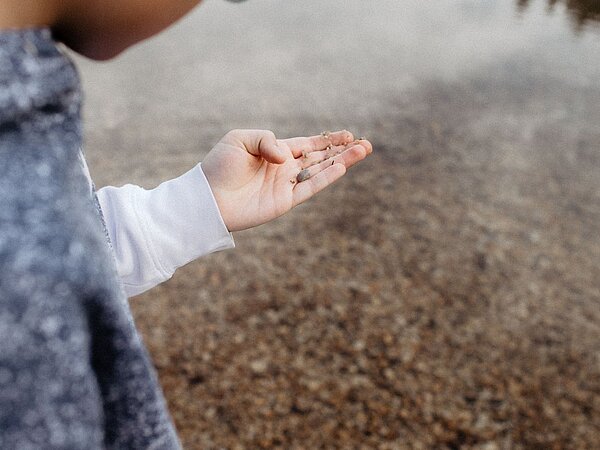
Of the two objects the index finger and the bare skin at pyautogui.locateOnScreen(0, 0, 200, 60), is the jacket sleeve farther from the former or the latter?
the bare skin at pyautogui.locateOnScreen(0, 0, 200, 60)

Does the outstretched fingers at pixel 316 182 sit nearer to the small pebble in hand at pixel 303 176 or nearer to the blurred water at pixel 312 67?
the small pebble in hand at pixel 303 176

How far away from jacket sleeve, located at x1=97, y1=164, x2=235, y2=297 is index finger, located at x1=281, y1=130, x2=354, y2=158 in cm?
39

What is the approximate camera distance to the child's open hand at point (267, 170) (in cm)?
149

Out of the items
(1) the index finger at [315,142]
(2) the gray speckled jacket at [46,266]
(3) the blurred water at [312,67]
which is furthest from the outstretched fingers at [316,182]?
(3) the blurred water at [312,67]

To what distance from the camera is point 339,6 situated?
A: 390 inches

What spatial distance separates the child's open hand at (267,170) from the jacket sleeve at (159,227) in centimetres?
6

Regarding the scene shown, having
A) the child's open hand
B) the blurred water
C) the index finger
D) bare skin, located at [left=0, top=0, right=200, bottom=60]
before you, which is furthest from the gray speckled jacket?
the blurred water

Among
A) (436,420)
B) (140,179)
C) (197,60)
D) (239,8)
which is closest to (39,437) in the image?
(436,420)

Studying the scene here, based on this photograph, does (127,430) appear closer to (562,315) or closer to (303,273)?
(303,273)

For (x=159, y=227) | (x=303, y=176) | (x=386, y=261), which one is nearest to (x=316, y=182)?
(x=303, y=176)

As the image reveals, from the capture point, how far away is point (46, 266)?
77 centimetres

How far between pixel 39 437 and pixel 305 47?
812cm

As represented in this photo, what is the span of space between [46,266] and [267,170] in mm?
948

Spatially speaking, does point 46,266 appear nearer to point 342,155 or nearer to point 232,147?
point 232,147
